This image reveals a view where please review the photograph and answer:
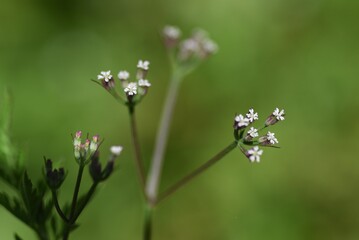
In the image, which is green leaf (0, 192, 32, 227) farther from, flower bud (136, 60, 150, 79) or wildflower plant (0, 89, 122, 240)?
flower bud (136, 60, 150, 79)

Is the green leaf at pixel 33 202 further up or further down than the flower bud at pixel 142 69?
further down

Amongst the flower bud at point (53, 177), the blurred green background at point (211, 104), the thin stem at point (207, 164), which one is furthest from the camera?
the blurred green background at point (211, 104)

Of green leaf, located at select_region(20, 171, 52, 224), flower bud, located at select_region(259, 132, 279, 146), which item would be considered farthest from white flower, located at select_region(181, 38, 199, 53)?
green leaf, located at select_region(20, 171, 52, 224)

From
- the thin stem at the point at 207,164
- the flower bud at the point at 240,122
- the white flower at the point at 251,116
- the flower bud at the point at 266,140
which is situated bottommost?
the thin stem at the point at 207,164

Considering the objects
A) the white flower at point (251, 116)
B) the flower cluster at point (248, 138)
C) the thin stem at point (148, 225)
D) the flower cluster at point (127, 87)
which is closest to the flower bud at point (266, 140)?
the flower cluster at point (248, 138)

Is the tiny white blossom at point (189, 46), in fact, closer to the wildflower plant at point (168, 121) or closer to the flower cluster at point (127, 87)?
the wildflower plant at point (168, 121)

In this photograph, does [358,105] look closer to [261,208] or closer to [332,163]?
[332,163]

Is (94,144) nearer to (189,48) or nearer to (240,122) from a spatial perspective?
(240,122)

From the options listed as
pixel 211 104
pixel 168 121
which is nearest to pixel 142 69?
pixel 168 121

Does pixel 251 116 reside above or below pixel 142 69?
below

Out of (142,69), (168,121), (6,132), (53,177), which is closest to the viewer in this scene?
(53,177)
